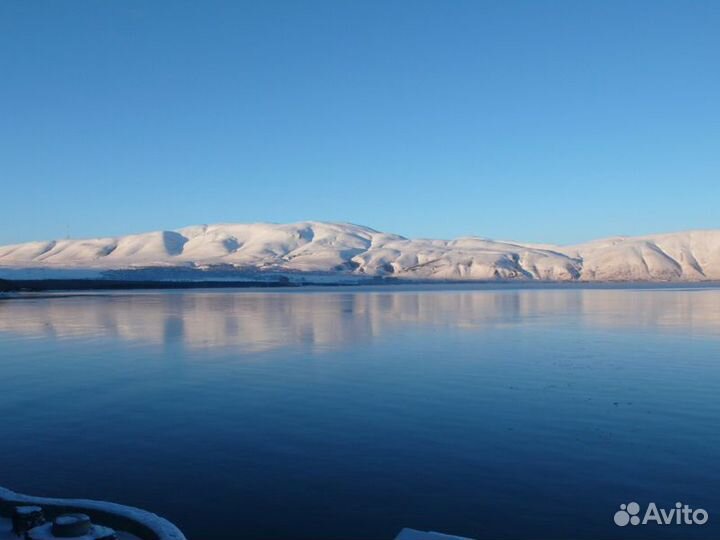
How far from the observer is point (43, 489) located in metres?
7.02

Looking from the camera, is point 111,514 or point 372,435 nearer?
point 111,514

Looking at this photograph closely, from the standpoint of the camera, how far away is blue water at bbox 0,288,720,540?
6539 mm

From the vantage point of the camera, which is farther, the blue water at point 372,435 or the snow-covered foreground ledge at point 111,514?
the blue water at point 372,435

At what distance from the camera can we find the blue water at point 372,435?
654 centimetres

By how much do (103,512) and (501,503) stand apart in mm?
3810

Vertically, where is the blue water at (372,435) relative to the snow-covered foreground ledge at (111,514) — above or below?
below

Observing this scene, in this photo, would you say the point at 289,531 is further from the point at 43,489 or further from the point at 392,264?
the point at 392,264

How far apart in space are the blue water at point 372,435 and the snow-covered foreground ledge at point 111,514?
1.87 ft

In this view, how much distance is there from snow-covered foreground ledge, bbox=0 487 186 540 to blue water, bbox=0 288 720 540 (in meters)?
0.57

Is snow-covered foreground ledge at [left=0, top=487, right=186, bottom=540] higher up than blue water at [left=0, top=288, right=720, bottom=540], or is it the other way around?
snow-covered foreground ledge at [left=0, top=487, right=186, bottom=540]

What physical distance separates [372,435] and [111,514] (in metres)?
4.26

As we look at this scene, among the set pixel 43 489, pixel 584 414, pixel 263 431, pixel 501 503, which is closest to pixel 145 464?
pixel 43 489

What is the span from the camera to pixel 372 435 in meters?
9.24

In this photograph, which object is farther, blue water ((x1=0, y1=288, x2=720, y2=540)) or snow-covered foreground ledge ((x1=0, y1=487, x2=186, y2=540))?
blue water ((x1=0, y1=288, x2=720, y2=540))
